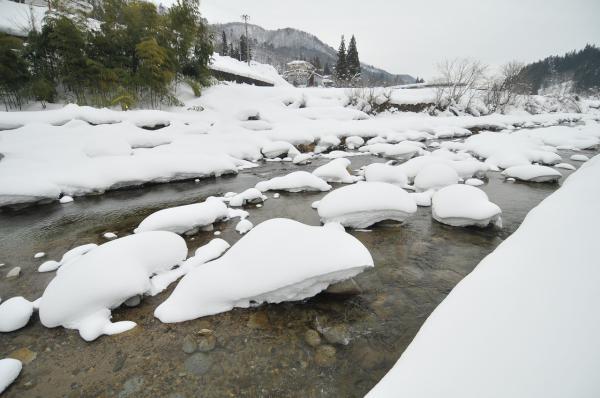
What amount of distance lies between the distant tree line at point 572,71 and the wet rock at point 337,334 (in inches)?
2702

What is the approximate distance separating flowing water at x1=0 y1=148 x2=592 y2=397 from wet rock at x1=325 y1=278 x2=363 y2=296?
51 millimetres

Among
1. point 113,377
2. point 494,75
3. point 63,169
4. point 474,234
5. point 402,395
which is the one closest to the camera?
point 402,395

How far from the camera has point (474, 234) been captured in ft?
13.2

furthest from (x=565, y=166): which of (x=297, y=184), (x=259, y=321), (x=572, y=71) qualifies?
(x=572, y=71)

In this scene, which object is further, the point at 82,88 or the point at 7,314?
the point at 82,88

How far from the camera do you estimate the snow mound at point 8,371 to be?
6.16 feet

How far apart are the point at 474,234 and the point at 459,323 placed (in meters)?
3.09

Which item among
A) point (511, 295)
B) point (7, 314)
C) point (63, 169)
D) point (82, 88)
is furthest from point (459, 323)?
point (82, 88)

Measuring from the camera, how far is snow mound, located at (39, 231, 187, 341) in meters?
2.35

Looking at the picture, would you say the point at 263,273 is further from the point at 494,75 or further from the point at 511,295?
the point at 494,75

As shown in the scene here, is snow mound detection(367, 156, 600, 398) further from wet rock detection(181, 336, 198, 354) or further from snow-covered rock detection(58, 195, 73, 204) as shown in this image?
snow-covered rock detection(58, 195, 73, 204)

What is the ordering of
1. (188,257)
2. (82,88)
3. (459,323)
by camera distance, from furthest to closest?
(82,88) < (188,257) < (459,323)

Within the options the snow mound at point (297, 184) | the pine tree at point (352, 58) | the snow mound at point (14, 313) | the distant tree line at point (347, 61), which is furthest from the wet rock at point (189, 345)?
the pine tree at point (352, 58)

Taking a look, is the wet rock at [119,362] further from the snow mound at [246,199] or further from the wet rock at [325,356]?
the snow mound at [246,199]
